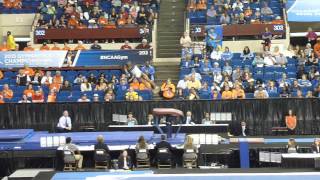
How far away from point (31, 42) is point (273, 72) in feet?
34.5

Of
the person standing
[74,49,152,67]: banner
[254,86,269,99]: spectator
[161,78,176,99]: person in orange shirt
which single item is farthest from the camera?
the person standing

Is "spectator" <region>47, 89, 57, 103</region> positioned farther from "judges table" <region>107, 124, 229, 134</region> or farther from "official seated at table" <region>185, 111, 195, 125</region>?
"official seated at table" <region>185, 111, 195, 125</region>

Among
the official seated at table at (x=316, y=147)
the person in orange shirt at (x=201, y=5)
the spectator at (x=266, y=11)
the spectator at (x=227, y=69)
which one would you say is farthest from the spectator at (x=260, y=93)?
the person in orange shirt at (x=201, y=5)

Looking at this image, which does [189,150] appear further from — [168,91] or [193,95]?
[168,91]

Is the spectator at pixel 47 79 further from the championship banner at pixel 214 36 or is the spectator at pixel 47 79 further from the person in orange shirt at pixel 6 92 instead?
the championship banner at pixel 214 36

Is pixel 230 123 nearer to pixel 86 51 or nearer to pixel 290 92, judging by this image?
pixel 290 92

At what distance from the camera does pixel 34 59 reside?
24.2m

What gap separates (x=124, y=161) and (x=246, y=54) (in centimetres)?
1033

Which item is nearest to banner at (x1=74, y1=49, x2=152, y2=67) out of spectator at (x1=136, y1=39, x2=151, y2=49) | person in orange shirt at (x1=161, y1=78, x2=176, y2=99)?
spectator at (x1=136, y1=39, x2=151, y2=49)

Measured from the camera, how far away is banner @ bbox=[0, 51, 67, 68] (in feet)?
79.4

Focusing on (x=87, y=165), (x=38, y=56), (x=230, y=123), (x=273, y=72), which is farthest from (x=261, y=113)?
(x=38, y=56)

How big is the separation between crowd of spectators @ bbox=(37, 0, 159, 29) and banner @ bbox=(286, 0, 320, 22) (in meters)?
5.76

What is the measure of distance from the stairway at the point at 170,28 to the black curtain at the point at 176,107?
6635mm

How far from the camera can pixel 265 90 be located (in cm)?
2111
